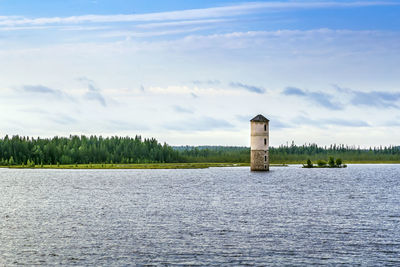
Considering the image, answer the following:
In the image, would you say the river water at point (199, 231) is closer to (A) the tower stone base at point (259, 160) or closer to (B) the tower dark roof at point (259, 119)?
(B) the tower dark roof at point (259, 119)

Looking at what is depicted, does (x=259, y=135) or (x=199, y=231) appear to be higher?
(x=259, y=135)

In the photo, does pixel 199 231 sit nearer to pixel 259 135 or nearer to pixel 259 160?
pixel 259 135

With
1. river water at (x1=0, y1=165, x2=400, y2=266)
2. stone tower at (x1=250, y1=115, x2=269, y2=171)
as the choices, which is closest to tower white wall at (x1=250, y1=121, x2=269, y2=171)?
stone tower at (x1=250, y1=115, x2=269, y2=171)

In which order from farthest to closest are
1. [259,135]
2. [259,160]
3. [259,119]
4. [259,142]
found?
[259,160]
[259,142]
[259,119]
[259,135]

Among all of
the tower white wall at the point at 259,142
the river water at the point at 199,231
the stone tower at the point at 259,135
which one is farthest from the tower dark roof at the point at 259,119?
the river water at the point at 199,231

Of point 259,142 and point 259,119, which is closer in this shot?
point 259,119

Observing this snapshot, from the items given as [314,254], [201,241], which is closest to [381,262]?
[314,254]

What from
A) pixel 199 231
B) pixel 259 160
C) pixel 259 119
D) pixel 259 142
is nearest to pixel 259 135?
pixel 259 142

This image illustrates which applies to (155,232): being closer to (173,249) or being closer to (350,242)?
(173,249)

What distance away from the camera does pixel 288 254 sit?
39.2 metres

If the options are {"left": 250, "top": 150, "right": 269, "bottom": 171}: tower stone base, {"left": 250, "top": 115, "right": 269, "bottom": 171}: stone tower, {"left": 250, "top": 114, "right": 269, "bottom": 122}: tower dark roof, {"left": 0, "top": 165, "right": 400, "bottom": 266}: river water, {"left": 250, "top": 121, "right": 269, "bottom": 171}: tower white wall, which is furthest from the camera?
{"left": 250, "top": 150, "right": 269, "bottom": 171}: tower stone base

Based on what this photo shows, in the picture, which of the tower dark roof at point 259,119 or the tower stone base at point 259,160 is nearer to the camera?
the tower dark roof at point 259,119

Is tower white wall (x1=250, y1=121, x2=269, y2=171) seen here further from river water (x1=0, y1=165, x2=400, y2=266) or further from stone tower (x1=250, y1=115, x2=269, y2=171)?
river water (x1=0, y1=165, x2=400, y2=266)

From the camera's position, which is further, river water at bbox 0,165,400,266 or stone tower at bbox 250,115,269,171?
stone tower at bbox 250,115,269,171
